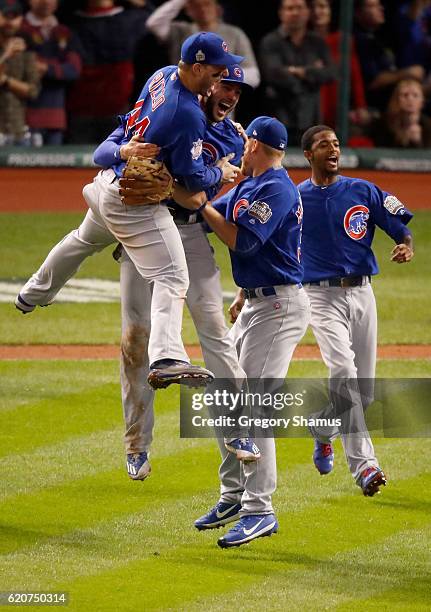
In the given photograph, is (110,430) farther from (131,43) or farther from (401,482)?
(131,43)

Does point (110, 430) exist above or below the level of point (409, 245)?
below

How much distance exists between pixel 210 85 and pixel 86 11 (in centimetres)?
914

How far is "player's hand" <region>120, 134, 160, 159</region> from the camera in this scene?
6.09m

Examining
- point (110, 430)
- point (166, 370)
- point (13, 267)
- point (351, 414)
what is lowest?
point (13, 267)

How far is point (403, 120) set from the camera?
634 inches

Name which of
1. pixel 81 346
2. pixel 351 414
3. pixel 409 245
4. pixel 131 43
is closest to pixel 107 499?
pixel 351 414

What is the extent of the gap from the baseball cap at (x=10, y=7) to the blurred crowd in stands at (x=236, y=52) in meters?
0.02


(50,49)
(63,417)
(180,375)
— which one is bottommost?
(63,417)

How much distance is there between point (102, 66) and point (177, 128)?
9392 mm

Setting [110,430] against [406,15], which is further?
[406,15]

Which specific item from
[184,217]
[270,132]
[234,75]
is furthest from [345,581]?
[234,75]

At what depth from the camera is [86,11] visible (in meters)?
14.9

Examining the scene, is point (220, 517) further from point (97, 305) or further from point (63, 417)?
point (97, 305)

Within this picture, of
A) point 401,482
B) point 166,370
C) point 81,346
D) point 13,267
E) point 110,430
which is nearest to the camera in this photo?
point 166,370
